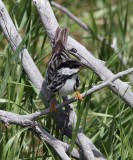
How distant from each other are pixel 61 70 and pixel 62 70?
1cm

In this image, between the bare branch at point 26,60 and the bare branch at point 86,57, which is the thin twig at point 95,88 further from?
the bare branch at point 26,60

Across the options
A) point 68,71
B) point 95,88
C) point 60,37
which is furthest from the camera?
point 60,37

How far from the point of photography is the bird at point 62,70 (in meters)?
2.96

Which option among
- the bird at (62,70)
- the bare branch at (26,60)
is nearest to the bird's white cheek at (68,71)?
the bird at (62,70)

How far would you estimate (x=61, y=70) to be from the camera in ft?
9.93

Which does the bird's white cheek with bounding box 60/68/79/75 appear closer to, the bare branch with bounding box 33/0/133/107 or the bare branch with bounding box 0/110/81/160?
the bare branch with bounding box 33/0/133/107

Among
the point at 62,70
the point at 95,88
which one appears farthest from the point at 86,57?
the point at 95,88

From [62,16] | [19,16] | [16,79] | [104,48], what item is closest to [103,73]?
[16,79]

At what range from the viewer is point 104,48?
4117mm

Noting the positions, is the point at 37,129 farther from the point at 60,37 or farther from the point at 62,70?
the point at 60,37

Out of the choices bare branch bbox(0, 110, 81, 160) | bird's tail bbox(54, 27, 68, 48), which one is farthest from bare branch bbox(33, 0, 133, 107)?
bare branch bbox(0, 110, 81, 160)

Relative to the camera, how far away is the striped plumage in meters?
2.97

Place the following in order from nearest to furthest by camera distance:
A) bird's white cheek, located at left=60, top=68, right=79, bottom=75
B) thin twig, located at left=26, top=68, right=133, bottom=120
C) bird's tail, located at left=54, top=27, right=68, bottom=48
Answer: thin twig, located at left=26, top=68, right=133, bottom=120, bird's white cheek, located at left=60, top=68, right=79, bottom=75, bird's tail, located at left=54, top=27, right=68, bottom=48

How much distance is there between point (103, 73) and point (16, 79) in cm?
52
